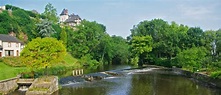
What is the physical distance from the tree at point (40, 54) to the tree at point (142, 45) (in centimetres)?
5262

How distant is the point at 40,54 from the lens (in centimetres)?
3753

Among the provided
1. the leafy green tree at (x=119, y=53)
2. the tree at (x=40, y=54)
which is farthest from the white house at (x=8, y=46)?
the leafy green tree at (x=119, y=53)

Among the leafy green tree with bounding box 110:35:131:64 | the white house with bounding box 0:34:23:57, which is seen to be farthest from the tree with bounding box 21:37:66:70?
the leafy green tree with bounding box 110:35:131:64

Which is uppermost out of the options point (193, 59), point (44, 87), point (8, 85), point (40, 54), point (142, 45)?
point (142, 45)

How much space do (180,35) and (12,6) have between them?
263 ft

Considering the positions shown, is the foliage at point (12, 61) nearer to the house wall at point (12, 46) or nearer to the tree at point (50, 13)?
the house wall at point (12, 46)

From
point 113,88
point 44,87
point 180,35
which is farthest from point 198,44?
point 44,87

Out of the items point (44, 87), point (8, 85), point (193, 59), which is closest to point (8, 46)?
point (8, 85)

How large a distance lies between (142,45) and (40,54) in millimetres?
56262

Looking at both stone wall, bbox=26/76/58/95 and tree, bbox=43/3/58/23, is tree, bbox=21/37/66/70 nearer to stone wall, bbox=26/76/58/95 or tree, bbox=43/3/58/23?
stone wall, bbox=26/76/58/95

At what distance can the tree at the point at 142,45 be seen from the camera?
87.2m

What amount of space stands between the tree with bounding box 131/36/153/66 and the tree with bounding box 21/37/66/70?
173ft

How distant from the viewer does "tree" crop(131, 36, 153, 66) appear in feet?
286

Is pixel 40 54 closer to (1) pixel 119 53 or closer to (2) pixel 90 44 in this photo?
(2) pixel 90 44
